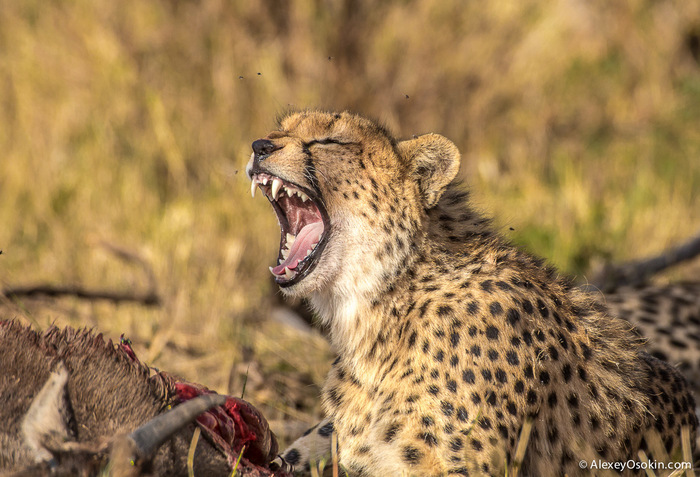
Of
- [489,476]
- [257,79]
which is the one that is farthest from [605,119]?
[489,476]

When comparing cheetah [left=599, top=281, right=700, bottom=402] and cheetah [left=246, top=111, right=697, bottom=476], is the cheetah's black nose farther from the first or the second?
cheetah [left=599, top=281, right=700, bottom=402]

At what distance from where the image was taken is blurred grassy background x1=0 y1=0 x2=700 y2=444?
223 inches

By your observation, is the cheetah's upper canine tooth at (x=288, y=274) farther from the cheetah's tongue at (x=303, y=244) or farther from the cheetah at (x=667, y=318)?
the cheetah at (x=667, y=318)

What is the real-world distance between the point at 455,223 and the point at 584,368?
619 mm

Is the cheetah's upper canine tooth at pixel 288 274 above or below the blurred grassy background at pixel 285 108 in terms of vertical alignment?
below

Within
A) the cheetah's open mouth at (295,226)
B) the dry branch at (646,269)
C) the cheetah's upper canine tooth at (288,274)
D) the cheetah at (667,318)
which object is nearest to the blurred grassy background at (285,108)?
the dry branch at (646,269)

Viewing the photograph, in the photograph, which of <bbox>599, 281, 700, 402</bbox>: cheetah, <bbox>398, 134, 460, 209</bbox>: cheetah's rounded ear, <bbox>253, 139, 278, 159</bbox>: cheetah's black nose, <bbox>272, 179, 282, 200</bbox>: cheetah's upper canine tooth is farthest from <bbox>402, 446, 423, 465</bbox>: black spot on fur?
<bbox>599, 281, 700, 402</bbox>: cheetah

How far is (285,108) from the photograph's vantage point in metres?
5.31

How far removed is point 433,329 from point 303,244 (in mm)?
588

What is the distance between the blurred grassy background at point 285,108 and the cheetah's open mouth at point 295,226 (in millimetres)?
1832

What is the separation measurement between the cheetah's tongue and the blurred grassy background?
6.28 ft

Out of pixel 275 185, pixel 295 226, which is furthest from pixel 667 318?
pixel 275 185

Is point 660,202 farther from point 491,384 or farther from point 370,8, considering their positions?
point 491,384

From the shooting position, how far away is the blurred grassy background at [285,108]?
5.67m
